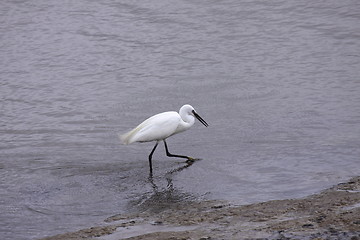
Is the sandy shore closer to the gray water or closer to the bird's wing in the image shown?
the gray water

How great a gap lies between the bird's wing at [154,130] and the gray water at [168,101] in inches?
15.1

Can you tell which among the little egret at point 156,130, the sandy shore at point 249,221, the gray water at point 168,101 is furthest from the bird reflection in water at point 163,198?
the little egret at point 156,130

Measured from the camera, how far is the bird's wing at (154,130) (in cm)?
874

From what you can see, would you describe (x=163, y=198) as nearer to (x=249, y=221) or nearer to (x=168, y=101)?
(x=249, y=221)

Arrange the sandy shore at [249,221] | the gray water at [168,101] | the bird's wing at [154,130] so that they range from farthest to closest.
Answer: the bird's wing at [154,130] < the gray water at [168,101] < the sandy shore at [249,221]

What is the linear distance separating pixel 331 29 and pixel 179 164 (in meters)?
8.30

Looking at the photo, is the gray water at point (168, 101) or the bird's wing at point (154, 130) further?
the bird's wing at point (154, 130)

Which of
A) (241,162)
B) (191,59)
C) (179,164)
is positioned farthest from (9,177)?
(191,59)

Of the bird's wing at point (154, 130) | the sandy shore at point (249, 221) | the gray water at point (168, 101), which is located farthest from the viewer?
the bird's wing at point (154, 130)

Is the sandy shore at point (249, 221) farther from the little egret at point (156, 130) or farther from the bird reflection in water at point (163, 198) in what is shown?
the little egret at point (156, 130)

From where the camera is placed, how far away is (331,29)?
52.1ft

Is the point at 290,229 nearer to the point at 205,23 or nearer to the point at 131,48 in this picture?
the point at 131,48

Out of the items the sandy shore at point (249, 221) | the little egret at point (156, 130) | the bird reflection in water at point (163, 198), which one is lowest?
the bird reflection in water at point (163, 198)

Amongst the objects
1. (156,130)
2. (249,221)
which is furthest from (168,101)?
(249,221)
